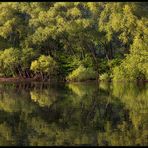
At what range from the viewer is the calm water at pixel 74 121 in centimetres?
1642

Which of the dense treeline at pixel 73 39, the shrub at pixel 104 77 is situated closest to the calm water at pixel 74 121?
the dense treeline at pixel 73 39

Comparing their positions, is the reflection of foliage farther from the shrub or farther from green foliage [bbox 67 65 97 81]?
the shrub

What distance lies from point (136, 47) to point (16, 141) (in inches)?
1559

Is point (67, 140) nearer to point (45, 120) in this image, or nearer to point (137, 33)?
point (45, 120)

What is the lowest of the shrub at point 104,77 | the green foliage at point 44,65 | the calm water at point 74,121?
the shrub at point 104,77

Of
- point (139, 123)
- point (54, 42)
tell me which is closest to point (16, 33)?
point (54, 42)

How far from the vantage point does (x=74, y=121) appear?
2088 cm

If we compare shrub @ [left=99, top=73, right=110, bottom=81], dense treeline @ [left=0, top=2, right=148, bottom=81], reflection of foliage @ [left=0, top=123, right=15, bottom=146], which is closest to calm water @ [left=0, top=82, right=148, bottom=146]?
reflection of foliage @ [left=0, top=123, right=15, bottom=146]

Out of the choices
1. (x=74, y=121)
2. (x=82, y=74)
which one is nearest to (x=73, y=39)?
(x=82, y=74)

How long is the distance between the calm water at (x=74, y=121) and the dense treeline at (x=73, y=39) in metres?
26.0

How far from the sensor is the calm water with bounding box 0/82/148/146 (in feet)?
53.9

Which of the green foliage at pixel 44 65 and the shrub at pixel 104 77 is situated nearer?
the shrub at pixel 104 77

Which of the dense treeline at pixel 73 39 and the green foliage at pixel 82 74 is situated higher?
the dense treeline at pixel 73 39

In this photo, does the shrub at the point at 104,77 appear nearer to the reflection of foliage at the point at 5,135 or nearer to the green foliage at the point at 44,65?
the green foliage at the point at 44,65
